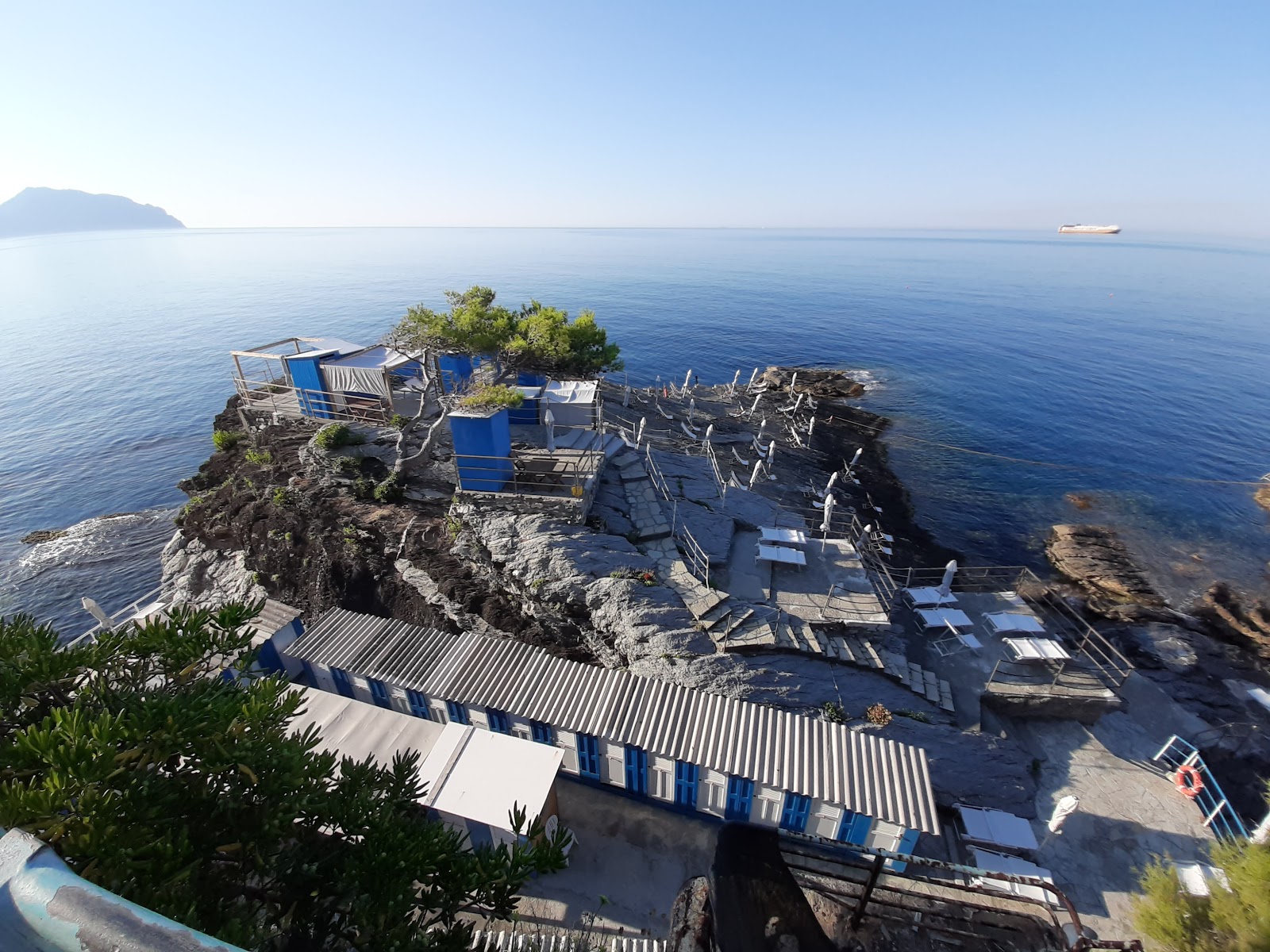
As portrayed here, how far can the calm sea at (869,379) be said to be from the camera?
32.8 meters

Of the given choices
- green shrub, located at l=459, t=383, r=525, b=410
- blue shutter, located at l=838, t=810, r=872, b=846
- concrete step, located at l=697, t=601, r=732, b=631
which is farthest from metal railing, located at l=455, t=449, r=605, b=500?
blue shutter, located at l=838, t=810, r=872, b=846

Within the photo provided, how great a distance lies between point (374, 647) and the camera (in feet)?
50.3

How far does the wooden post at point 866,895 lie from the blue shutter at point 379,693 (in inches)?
499

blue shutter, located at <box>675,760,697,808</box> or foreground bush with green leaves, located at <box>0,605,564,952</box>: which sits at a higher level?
foreground bush with green leaves, located at <box>0,605,564,952</box>

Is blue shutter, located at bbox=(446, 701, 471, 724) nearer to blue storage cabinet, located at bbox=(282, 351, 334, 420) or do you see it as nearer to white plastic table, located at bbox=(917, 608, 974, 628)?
white plastic table, located at bbox=(917, 608, 974, 628)

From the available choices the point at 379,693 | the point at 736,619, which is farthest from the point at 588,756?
the point at 379,693

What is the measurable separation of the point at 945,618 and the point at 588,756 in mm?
15056

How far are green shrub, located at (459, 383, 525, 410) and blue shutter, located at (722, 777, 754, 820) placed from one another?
13.3m

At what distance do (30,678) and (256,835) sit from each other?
2577 mm

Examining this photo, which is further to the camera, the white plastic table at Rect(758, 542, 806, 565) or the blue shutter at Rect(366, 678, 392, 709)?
the white plastic table at Rect(758, 542, 806, 565)

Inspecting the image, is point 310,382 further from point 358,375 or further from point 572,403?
point 572,403

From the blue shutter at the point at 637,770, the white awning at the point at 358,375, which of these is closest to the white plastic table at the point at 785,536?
the blue shutter at the point at 637,770

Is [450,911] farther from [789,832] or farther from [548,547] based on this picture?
[548,547]

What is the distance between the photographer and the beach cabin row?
11820mm
